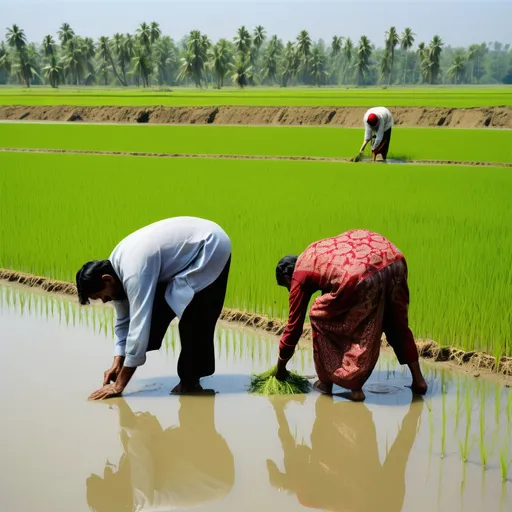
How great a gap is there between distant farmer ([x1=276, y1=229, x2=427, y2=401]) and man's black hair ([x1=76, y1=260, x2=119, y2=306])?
2.58ft

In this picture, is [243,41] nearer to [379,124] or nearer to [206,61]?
[206,61]

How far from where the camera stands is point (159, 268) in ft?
11.0

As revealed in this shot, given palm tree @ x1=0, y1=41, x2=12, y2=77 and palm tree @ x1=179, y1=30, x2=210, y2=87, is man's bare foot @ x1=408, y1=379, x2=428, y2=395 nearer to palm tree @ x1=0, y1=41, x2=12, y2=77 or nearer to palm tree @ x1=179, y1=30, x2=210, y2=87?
palm tree @ x1=179, y1=30, x2=210, y2=87

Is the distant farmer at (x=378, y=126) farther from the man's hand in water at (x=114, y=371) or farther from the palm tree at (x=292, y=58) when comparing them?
the palm tree at (x=292, y=58)

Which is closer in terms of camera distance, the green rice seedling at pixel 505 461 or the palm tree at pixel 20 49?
the green rice seedling at pixel 505 461

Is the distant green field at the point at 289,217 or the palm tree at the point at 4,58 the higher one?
the palm tree at the point at 4,58

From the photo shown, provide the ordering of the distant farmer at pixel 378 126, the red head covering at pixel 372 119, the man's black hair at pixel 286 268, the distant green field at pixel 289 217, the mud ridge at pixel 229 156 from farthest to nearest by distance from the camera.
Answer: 1. the mud ridge at pixel 229 156
2. the distant farmer at pixel 378 126
3. the red head covering at pixel 372 119
4. the distant green field at pixel 289 217
5. the man's black hair at pixel 286 268

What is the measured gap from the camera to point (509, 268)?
5371 millimetres

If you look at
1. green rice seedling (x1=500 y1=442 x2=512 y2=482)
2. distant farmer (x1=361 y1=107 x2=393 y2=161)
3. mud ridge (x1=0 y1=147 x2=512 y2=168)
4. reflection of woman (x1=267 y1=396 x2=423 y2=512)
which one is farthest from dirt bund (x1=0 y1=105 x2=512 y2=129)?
green rice seedling (x1=500 y1=442 x2=512 y2=482)

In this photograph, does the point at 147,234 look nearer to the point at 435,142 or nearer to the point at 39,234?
the point at 39,234

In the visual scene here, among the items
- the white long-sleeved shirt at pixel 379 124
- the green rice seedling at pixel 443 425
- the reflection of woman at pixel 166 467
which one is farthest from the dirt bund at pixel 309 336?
the white long-sleeved shirt at pixel 379 124

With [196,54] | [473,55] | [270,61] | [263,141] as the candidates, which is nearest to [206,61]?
[196,54]

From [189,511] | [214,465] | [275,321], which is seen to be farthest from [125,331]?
[275,321]

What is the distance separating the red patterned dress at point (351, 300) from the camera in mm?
3369
